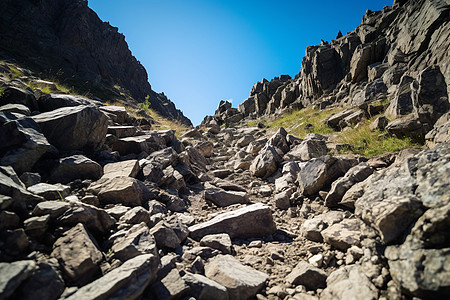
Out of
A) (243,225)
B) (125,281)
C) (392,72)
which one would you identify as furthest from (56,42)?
(125,281)

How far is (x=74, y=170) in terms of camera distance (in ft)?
14.4

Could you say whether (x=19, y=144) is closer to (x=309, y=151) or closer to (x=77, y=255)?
(x=77, y=255)

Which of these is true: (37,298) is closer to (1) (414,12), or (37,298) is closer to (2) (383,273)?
(2) (383,273)

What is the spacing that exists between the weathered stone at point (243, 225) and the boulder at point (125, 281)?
1682mm

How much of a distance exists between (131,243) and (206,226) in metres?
1.71

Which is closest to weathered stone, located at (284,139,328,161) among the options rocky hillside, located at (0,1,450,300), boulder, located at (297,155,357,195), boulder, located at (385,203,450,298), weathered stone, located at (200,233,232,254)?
rocky hillside, located at (0,1,450,300)

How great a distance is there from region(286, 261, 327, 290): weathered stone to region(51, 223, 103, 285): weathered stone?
2.53 meters

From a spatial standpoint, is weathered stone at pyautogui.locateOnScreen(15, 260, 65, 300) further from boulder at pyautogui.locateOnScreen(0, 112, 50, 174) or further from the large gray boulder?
the large gray boulder

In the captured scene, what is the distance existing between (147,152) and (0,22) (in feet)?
174

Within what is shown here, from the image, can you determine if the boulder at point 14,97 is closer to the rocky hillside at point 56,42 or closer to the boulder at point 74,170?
the boulder at point 74,170

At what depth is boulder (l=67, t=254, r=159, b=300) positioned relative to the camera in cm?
190

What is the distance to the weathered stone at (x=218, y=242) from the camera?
3461mm

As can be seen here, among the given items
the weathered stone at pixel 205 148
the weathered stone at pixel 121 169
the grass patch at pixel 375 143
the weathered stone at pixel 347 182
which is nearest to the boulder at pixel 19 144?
the weathered stone at pixel 121 169

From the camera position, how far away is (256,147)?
32.7 ft
